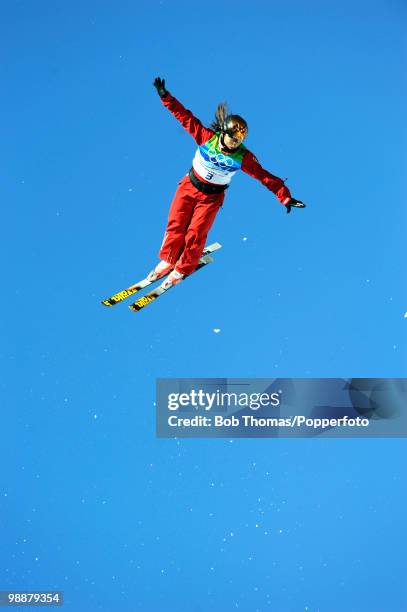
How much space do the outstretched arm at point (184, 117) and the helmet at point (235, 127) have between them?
9 centimetres

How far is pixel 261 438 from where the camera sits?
2.62 m

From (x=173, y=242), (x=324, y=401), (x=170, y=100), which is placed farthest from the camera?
(x=324, y=401)

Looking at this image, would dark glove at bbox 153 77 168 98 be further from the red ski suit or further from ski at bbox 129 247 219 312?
ski at bbox 129 247 219 312

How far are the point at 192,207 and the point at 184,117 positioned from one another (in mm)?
280

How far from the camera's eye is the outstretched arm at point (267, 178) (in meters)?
2.35

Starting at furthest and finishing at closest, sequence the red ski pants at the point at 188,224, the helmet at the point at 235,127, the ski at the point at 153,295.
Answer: the ski at the point at 153,295
the red ski pants at the point at 188,224
the helmet at the point at 235,127

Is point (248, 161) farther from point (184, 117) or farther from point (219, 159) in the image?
point (184, 117)

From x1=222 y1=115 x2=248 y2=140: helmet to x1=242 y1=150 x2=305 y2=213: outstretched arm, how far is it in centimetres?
8

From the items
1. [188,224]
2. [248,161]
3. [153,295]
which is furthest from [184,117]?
[153,295]

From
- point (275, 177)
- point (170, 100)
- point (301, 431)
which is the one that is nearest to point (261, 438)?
point (301, 431)

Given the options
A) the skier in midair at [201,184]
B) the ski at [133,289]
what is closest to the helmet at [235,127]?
the skier in midair at [201,184]

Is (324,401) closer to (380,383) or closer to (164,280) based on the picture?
(380,383)

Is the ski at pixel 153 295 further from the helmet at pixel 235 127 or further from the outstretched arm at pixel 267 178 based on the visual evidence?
the helmet at pixel 235 127

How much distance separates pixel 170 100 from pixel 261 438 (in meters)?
1.12
